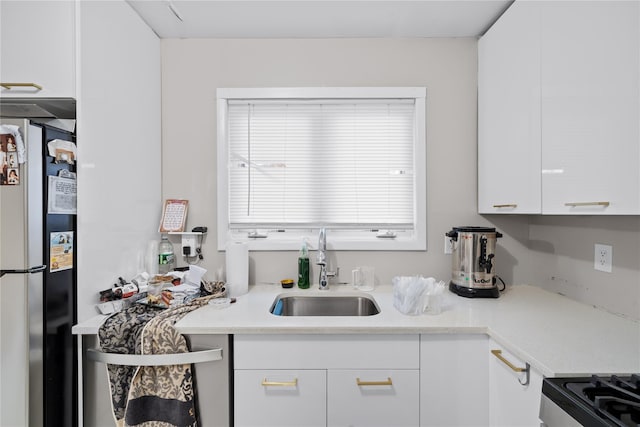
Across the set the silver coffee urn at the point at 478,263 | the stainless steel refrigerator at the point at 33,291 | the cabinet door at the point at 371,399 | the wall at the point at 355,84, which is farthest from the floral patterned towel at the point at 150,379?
the silver coffee urn at the point at 478,263

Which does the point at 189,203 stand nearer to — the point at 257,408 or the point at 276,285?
the point at 276,285

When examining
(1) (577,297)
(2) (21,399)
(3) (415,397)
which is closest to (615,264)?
(1) (577,297)

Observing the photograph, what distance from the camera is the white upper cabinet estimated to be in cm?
98

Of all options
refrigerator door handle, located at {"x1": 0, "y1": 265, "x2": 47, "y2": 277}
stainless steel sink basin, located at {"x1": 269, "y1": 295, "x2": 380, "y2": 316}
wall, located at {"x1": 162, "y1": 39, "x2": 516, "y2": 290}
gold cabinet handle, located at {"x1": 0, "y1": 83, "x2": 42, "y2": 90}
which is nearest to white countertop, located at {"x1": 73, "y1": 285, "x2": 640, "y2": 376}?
stainless steel sink basin, located at {"x1": 269, "y1": 295, "x2": 380, "y2": 316}

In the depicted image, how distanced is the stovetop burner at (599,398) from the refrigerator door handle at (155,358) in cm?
113

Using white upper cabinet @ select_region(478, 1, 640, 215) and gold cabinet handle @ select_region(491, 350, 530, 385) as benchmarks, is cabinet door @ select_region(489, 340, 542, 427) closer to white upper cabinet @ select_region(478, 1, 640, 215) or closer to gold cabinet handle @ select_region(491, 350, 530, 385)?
gold cabinet handle @ select_region(491, 350, 530, 385)

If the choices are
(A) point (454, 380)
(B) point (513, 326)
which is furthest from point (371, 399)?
(B) point (513, 326)

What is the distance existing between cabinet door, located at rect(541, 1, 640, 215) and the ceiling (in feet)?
1.66

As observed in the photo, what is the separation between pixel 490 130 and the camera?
168 centimetres

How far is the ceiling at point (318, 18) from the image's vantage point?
1551 millimetres

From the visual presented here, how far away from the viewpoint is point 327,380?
123 centimetres

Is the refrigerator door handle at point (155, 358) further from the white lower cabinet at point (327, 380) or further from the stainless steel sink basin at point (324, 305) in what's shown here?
the stainless steel sink basin at point (324, 305)

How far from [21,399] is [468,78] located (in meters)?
2.66

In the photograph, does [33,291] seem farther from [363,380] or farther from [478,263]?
[478,263]
